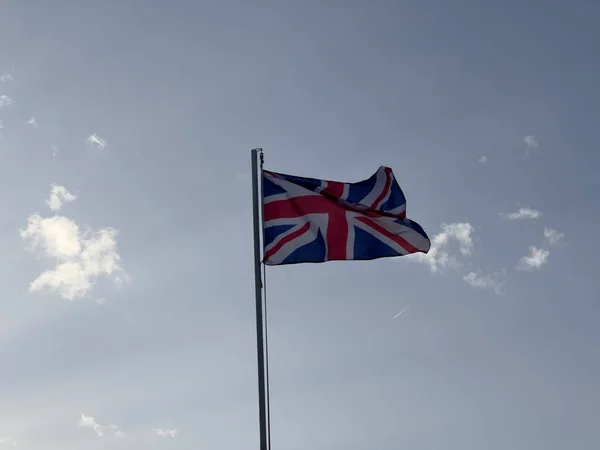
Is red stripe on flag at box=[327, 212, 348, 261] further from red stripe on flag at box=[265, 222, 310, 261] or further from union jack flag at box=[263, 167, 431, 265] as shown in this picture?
red stripe on flag at box=[265, 222, 310, 261]

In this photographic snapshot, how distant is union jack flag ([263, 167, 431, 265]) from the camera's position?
20891mm

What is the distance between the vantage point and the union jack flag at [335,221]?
68.5 feet

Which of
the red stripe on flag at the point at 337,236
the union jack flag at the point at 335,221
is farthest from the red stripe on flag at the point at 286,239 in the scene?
the red stripe on flag at the point at 337,236

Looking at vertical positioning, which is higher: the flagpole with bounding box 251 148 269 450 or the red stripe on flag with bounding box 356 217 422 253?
the red stripe on flag with bounding box 356 217 422 253

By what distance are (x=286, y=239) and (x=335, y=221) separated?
1.80m

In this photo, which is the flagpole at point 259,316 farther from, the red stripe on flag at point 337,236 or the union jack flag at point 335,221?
the red stripe on flag at point 337,236

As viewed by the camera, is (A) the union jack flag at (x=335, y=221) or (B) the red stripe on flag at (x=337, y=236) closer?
(A) the union jack flag at (x=335, y=221)

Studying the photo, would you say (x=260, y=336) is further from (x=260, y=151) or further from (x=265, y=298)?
(x=260, y=151)

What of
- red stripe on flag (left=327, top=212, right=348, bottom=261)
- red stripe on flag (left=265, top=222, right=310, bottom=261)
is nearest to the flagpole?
red stripe on flag (left=265, top=222, right=310, bottom=261)

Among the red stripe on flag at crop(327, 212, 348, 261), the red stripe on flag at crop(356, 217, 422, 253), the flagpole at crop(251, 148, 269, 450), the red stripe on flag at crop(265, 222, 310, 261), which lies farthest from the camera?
the red stripe on flag at crop(356, 217, 422, 253)

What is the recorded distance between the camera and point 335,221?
71.8ft

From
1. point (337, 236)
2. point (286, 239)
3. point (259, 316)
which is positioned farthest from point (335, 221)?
point (259, 316)

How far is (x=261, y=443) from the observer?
16.7 metres

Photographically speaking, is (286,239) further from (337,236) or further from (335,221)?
(335,221)
